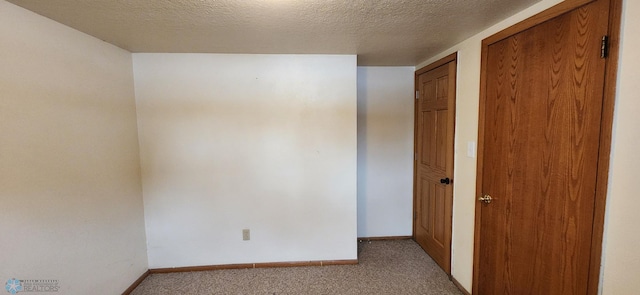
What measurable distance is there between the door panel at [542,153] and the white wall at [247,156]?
119cm

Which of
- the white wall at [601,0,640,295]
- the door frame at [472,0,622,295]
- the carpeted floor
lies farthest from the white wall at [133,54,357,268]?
the white wall at [601,0,640,295]

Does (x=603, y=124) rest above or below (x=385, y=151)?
above

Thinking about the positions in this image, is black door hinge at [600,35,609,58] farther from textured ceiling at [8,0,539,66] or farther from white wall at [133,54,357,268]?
white wall at [133,54,357,268]

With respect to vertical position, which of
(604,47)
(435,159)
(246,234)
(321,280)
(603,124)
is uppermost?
(604,47)

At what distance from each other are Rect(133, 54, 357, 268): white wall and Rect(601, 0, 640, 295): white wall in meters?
1.73

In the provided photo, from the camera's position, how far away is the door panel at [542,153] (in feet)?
3.80

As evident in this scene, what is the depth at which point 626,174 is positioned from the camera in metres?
1.02

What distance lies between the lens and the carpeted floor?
2207mm

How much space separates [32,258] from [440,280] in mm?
2997

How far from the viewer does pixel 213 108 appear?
2.41m

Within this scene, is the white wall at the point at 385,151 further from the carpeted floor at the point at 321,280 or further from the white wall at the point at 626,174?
the white wall at the point at 626,174

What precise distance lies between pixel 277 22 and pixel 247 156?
4.32 ft

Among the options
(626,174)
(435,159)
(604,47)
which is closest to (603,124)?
(626,174)

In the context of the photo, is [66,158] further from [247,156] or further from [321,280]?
[321,280]
